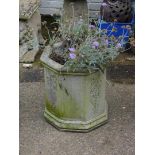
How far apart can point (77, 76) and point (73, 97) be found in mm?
161

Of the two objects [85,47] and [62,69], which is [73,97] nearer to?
[62,69]

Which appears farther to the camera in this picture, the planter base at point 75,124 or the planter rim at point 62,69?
the planter base at point 75,124

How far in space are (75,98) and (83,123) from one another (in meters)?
0.21

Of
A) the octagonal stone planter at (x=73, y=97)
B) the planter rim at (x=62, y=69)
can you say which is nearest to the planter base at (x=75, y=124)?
the octagonal stone planter at (x=73, y=97)

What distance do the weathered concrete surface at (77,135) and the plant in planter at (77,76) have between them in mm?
74

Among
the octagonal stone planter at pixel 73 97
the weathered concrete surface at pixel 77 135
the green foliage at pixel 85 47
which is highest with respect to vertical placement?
the green foliage at pixel 85 47

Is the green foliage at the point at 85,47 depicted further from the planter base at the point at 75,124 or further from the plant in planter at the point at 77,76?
the planter base at the point at 75,124

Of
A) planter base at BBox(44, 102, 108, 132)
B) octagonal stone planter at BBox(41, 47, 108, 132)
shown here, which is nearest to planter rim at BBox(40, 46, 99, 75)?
octagonal stone planter at BBox(41, 47, 108, 132)

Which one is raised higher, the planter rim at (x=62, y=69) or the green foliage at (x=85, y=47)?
the green foliage at (x=85, y=47)

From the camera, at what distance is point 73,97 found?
3215mm

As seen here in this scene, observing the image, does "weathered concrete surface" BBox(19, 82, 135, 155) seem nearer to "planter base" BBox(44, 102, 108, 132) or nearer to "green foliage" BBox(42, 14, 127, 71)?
"planter base" BBox(44, 102, 108, 132)

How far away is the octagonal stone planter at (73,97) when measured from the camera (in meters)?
3.18
